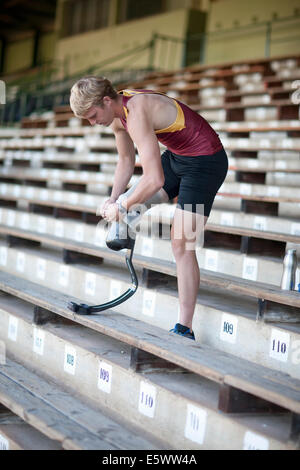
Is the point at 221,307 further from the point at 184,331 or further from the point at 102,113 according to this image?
the point at 102,113

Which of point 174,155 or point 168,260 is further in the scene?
point 168,260

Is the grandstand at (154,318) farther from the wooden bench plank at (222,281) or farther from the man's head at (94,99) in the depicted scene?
the man's head at (94,99)

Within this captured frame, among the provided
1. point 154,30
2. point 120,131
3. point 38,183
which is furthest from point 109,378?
point 154,30

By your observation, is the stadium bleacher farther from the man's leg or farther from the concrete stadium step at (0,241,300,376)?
the man's leg

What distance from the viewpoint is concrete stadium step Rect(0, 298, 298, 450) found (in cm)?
146

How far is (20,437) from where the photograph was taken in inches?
67.7

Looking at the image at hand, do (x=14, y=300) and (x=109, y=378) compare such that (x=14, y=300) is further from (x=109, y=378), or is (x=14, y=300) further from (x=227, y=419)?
(x=227, y=419)

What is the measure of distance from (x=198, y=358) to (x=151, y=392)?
207 mm

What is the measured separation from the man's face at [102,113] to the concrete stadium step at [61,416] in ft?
3.25

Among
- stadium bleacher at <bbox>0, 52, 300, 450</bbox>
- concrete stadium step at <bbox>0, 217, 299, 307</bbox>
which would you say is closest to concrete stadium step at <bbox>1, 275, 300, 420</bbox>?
stadium bleacher at <bbox>0, 52, 300, 450</bbox>

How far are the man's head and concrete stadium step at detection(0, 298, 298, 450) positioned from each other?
0.82 m

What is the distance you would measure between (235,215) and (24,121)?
515 cm

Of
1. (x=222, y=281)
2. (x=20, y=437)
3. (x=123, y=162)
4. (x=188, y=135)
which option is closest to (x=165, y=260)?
(x=222, y=281)

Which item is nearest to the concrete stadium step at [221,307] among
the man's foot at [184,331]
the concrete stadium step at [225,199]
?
the man's foot at [184,331]
